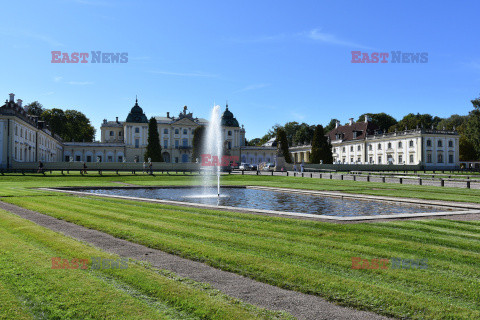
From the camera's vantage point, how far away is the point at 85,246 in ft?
23.7

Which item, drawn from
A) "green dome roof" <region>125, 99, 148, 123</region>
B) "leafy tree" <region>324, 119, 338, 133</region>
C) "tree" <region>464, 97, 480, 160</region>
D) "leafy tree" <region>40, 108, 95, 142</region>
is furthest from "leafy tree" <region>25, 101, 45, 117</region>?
"tree" <region>464, 97, 480, 160</region>

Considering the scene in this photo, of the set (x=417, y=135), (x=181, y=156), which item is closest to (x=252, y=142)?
(x=181, y=156)

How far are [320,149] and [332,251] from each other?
68.4 metres

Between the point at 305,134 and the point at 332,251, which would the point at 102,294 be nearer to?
the point at 332,251

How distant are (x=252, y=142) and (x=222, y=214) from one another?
151 m

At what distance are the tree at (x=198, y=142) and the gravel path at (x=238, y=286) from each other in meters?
87.0

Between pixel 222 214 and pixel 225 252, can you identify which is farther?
pixel 222 214

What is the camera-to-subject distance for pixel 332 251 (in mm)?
6801

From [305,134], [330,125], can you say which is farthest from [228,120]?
[330,125]

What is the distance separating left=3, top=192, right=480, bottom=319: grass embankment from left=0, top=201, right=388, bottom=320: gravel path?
0.18 meters

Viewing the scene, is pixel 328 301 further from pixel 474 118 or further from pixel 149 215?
pixel 474 118

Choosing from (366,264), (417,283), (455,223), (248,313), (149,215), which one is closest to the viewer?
(248,313)

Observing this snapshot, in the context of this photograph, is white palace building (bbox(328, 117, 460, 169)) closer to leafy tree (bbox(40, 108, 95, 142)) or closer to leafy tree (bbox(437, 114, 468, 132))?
leafy tree (bbox(437, 114, 468, 132))

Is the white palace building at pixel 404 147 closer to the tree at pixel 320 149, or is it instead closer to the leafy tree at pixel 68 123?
the tree at pixel 320 149
